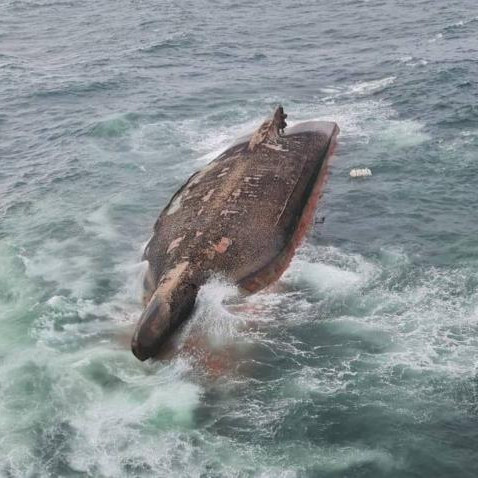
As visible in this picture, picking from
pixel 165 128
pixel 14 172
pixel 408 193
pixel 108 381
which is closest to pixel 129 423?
pixel 108 381

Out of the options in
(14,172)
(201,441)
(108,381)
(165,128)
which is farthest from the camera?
(165,128)

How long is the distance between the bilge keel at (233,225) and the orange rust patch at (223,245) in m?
0.04

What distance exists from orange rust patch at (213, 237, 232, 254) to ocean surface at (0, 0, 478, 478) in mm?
2018

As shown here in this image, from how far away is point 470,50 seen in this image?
5428 centimetres

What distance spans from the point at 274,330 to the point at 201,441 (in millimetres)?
5573

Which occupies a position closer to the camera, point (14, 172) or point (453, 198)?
point (453, 198)

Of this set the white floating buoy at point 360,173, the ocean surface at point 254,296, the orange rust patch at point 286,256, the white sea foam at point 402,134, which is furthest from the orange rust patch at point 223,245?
the white sea foam at point 402,134

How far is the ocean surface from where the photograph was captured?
61.8ft

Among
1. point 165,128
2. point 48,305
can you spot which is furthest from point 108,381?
point 165,128

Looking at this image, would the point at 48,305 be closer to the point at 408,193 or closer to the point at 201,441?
the point at 201,441

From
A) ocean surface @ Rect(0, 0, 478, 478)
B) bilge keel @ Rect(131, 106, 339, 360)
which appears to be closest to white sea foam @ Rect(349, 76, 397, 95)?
ocean surface @ Rect(0, 0, 478, 478)

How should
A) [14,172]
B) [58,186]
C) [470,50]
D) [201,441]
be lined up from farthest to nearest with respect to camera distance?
[470,50], [14,172], [58,186], [201,441]

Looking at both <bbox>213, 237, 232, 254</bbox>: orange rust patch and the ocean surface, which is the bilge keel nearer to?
<bbox>213, 237, 232, 254</bbox>: orange rust patch

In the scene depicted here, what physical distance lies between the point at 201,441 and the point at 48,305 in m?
10.3
